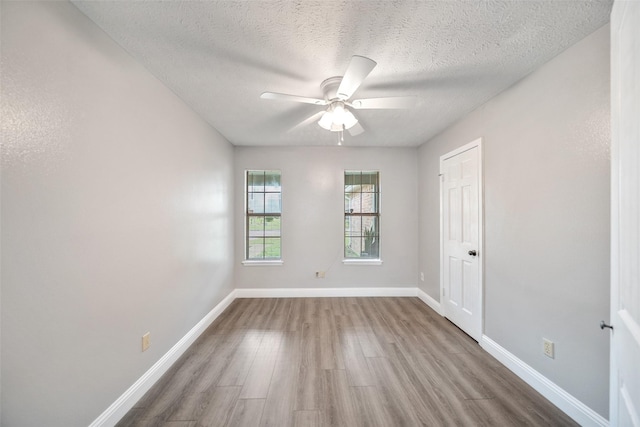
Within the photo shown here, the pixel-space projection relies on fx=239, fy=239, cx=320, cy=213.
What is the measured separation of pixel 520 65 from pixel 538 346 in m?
2.10

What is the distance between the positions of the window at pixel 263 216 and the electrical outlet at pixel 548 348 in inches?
125

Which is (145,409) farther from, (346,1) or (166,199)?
(346,1)

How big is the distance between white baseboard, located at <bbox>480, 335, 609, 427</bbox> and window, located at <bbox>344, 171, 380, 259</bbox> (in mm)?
2047

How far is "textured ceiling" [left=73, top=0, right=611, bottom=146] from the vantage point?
4.20ft

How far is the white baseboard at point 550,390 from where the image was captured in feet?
4.77

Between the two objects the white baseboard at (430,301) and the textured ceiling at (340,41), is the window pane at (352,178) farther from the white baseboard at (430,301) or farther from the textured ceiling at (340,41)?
the white baseboard at (430,301)

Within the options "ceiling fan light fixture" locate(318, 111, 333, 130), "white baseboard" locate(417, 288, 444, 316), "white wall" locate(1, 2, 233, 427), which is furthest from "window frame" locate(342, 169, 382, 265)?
"white wall" locate(1, 2, 233, 427)

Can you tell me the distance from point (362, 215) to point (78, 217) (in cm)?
339

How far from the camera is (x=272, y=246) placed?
3949 millimetres

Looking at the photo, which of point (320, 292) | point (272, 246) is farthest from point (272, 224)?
point (320, 292)

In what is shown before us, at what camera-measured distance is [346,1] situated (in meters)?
1.23

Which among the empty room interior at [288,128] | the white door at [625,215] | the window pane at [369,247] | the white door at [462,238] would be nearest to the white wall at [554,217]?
the empty room interior at [288,128]

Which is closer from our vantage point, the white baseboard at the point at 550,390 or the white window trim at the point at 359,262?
the white baseboard at the point at 550,390

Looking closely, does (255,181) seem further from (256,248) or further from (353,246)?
(353,246)
